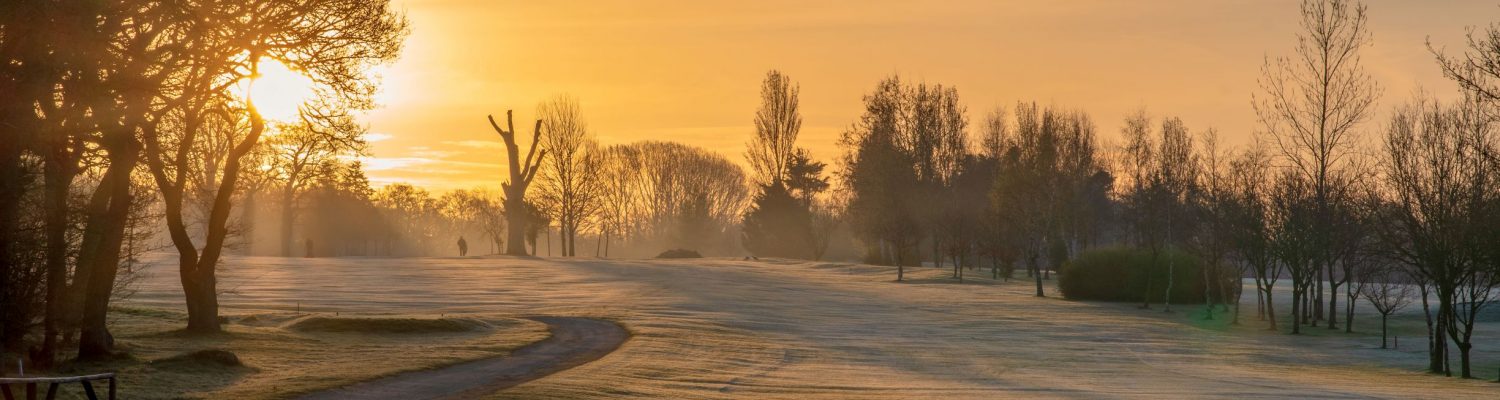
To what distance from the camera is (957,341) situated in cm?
3203

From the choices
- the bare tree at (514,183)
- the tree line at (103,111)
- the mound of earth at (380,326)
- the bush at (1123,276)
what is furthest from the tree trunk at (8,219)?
the bare tree at (514,183)

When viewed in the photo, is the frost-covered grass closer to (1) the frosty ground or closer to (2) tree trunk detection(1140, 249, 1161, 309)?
(1) the frosty ground

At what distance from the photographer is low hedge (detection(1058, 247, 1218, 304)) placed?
5303 centimetres

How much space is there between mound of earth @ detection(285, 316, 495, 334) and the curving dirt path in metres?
2.41

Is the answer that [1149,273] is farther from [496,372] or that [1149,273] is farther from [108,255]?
[108,255]

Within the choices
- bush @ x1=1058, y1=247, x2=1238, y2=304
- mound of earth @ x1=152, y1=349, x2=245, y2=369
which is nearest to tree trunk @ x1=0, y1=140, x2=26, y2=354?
mound of earth @ x1=152, y1=349, x2=245, y2=369

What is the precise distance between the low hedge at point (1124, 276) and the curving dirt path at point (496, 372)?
29096mm

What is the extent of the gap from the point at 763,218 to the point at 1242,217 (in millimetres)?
60197

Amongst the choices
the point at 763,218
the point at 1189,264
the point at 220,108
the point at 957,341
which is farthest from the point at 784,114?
the point at 220,108

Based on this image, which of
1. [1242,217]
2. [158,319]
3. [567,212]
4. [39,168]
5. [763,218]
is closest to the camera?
[39,168]

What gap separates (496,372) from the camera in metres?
21.2

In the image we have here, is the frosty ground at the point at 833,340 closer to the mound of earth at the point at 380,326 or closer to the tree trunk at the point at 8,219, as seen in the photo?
the mound of earth at the point at 380,326

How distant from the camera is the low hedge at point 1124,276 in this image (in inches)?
2088

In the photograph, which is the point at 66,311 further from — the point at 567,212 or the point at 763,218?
the point at 763,218
